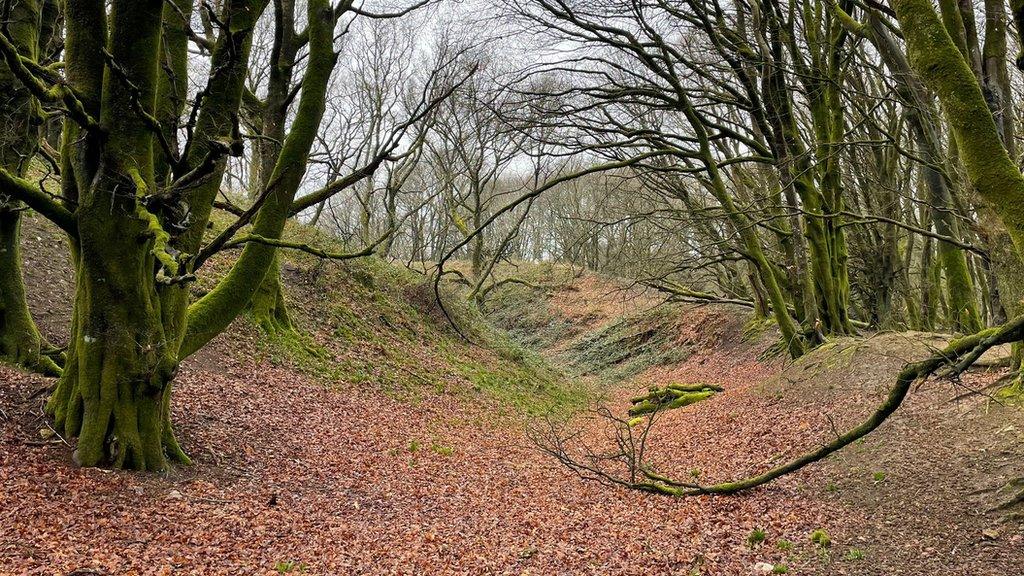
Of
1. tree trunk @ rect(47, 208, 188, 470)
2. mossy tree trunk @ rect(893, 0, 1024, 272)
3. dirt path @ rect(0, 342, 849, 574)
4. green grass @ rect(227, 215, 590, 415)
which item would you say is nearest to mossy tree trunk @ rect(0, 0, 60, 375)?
dirt path @ rect(0, 342, 849, 574)

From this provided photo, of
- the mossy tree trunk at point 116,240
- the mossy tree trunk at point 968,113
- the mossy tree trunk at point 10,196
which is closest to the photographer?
the mossy tree trunk at point 968,113

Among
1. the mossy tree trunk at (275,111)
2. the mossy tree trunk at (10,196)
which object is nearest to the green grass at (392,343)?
the mossy tree trunk at (275,111)

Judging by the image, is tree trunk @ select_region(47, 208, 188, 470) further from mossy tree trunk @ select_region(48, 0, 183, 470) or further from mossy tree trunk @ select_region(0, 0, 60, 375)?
mossy tree trunk @ select_region(0, 0, 60, 375)

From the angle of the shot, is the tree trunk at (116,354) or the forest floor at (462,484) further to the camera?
the tree trunk at (116,354)

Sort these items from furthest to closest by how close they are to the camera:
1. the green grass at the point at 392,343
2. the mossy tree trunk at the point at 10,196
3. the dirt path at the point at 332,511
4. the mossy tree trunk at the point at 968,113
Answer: the green grass at the point at 392,343 → the mossy tree trunk at the point at 10,196 → the dirt path at the point at 332,511 → the mossy tree trunk at the point at 968,113

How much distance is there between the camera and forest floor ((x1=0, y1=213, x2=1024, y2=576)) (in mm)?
4922

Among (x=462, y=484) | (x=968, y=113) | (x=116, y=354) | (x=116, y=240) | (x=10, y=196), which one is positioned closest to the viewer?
(x=968, y=113)

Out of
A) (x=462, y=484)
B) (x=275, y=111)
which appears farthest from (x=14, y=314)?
(x=462, y=484)

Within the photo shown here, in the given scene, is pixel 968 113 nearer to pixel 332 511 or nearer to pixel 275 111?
pixel 332 511

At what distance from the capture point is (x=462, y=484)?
8.21 meters

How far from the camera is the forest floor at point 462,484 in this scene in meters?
4.92

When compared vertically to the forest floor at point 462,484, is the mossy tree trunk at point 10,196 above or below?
above

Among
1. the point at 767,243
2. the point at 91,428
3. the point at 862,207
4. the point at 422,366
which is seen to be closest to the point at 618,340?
the point at 767,243

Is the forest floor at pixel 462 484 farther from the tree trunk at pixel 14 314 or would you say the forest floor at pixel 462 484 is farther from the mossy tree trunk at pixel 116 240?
the tree trunk at pixel 14 314
